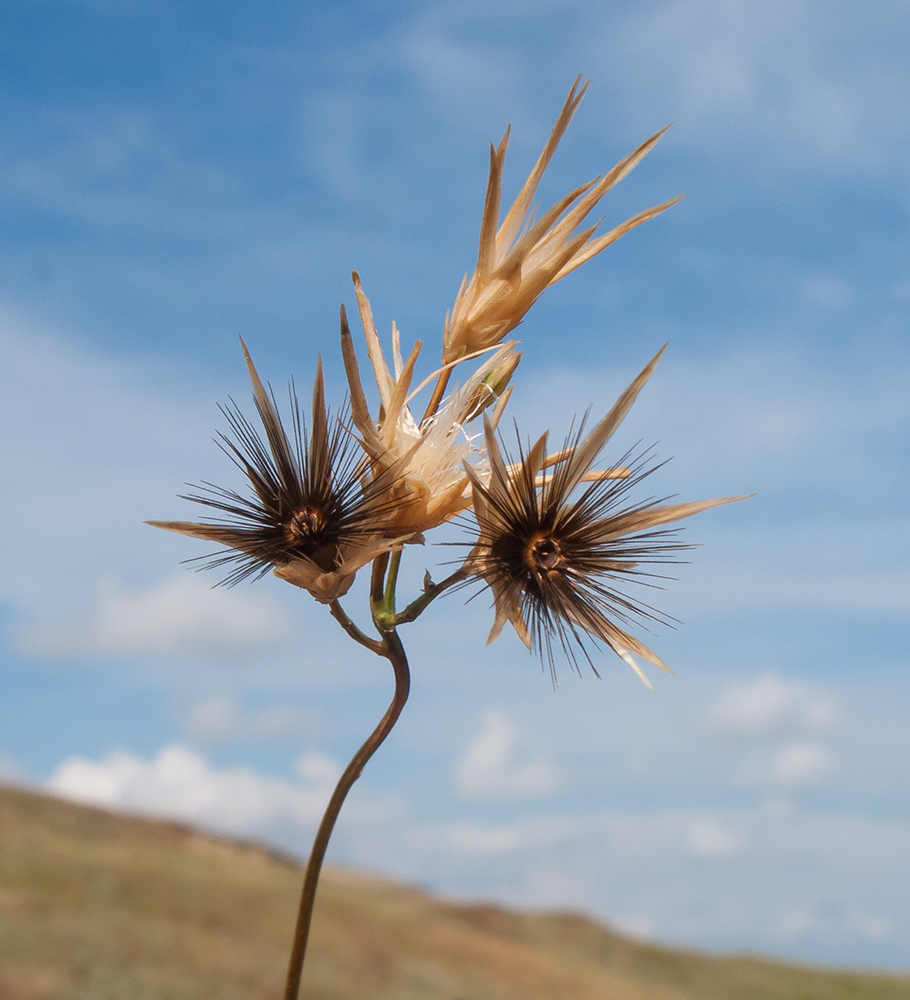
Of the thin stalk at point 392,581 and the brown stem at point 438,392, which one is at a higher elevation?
the brown stem at point 438,392

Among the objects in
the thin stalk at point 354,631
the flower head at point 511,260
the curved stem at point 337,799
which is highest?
the flower head at point 511,260

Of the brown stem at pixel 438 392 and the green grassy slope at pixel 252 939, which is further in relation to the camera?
the green grassy slope at pixel 252 939

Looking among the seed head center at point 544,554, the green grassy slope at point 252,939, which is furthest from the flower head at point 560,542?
the green grassy slope at point 252,939

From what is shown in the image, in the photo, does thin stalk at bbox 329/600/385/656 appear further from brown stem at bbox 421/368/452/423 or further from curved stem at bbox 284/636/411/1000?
brown stem at bbox 421/368/452/423

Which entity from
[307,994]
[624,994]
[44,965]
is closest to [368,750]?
[44,965]

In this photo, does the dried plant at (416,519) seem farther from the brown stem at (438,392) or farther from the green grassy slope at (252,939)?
the green grassy slope at (252,939)

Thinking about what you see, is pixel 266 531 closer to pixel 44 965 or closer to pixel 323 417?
pixel 323 417

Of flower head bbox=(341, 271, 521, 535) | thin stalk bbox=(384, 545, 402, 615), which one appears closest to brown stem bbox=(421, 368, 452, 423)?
flower head bbox=(341, 271, 521, 535)
